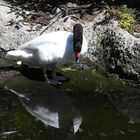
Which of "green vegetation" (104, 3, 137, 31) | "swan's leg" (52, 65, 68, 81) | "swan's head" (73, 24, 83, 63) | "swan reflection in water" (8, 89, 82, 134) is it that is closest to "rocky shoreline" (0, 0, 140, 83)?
"green vegetation" (104, 3, 137, 31)

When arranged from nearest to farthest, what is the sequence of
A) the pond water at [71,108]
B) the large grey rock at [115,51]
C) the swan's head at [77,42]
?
the pond water at [71,108] → the swan's head at [77,42] → the large grey rock at [115,51]

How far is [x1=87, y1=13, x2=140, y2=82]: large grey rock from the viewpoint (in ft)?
25.7

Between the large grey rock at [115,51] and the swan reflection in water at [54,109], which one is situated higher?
the large grey rock at [115,51]

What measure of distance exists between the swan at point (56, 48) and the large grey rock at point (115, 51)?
791 millimetres

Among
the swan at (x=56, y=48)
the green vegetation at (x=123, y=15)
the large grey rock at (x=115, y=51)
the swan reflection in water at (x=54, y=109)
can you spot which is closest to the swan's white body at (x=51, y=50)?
the swan at (x=56, y=48)

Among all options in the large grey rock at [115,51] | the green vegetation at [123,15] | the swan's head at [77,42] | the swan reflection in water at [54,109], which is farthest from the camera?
the green vegetation at [123,15]

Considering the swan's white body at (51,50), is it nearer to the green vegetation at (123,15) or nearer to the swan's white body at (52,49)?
the swan's white body at (52,49)

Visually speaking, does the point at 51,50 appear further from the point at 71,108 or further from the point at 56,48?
the point at 71,108

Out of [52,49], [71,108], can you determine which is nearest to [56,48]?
[52,49]

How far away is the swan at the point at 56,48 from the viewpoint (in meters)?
7.23

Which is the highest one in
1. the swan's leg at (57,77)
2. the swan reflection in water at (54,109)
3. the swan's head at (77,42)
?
the swan's head at (77,42)

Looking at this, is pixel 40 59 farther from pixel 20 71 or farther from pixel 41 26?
pixel 41 26

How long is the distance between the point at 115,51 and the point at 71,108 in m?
1.71

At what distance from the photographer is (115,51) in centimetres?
807
